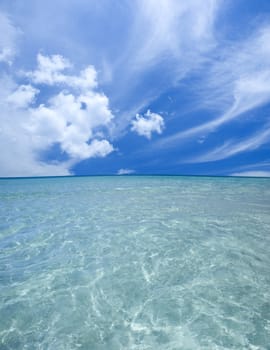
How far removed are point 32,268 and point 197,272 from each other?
20.1 ft

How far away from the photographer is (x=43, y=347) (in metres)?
4.81

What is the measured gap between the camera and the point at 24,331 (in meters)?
5.29

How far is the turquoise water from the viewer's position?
16.6 ft

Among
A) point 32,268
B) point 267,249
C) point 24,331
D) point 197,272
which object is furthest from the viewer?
point 267,249

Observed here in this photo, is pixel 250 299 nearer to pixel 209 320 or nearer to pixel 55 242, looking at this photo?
pixel 209 320

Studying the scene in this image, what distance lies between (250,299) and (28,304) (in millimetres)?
6247

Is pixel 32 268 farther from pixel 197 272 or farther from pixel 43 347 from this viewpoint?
pixel 197 272

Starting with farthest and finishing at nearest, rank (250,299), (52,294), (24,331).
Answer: (52,294) < (250,299) < (24,331)

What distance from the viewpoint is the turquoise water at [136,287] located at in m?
5.07

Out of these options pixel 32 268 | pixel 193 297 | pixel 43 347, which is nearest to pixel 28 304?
pixel 43 347

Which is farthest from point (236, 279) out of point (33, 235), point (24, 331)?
point (33, 235)

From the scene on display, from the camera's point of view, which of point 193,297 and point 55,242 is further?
point 55,242

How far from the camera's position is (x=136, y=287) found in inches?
278

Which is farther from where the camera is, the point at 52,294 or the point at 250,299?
the point at 52,294
